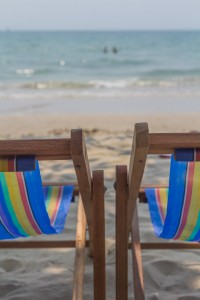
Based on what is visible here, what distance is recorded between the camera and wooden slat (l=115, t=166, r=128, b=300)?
183cm

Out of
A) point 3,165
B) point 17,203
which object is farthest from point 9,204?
point 3,165

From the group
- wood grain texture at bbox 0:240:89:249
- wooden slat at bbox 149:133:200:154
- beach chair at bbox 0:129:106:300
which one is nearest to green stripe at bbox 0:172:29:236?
beach chair at bbox 0:129:106:300

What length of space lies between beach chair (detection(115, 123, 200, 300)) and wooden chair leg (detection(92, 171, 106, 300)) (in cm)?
6

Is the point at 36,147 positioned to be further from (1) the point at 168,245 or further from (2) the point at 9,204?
(1) the point at 168,245

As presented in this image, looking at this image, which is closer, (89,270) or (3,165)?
(3,165)

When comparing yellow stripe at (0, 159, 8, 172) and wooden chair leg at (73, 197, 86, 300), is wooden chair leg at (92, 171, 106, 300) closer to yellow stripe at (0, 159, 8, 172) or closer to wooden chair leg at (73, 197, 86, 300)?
wooden chair leg at (73, 197, 86, 300)

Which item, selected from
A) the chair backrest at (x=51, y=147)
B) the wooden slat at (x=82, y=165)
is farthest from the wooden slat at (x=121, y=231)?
the chair backrest at (x=51, y=147)

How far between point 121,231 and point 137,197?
0.14m

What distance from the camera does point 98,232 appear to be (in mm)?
1856

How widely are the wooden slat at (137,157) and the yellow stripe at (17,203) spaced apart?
40 cm

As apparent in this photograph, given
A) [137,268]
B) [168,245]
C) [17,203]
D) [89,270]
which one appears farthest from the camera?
[89,270]

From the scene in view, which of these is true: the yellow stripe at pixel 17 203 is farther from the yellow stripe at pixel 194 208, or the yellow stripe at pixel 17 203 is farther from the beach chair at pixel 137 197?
the yellow stripe at pixel 194 208

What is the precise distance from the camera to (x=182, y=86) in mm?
12867

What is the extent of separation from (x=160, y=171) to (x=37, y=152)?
8.13 ft
